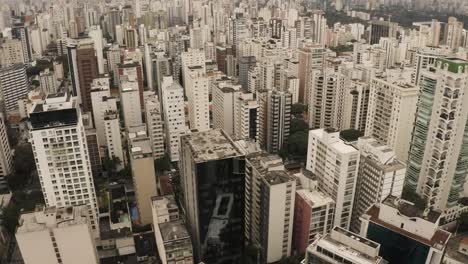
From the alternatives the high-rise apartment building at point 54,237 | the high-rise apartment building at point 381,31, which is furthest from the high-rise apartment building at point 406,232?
the high-rise apartment building at point 381,31

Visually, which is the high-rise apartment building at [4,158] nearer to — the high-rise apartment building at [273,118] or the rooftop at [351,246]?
the high-rise apartment building at [273,118]

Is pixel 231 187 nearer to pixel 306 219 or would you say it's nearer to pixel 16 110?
pixel 306 219

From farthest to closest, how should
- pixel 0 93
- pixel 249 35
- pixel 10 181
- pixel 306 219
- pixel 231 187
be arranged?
pixel 249 35
pixel 0 93
pixel 10 181
pixel 306 219
pixel 231 187

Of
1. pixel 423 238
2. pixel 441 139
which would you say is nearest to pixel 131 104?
pixel 441 139

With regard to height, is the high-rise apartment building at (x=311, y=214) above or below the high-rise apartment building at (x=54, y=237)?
below

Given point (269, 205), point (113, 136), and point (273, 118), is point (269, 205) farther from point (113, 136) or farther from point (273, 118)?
point (113, 136)

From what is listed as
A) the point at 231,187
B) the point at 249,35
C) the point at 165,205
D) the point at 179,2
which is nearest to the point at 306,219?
the point at 231,187

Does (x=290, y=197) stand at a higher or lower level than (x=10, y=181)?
higher

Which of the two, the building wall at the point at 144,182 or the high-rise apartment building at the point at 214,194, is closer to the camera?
the high-rise apartment building at the point at 214,194
